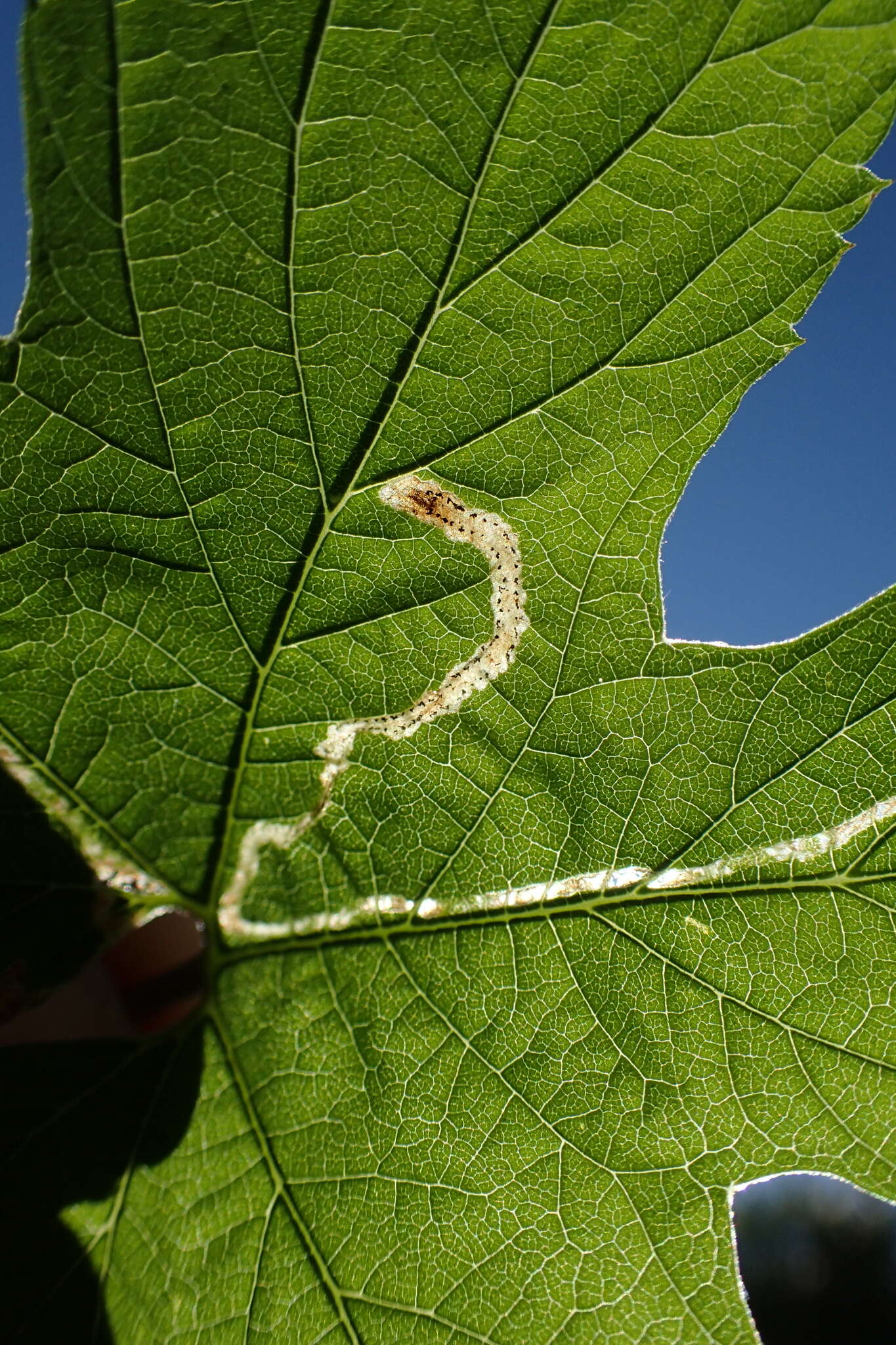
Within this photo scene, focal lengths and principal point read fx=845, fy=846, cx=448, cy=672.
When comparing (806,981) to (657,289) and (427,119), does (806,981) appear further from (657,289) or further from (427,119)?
(427,119)

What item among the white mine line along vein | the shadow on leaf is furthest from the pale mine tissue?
the shadow on leaf

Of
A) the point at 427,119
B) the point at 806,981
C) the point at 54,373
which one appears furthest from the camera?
the point at 806,981

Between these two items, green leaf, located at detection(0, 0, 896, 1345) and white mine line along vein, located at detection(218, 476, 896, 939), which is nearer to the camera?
green leaf, located at detection(0, 0, 896, 1345)

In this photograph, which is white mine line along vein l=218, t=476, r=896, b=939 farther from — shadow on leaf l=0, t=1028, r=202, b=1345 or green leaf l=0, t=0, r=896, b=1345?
shadow on leaf l=0, t=1028, r=202, b=1345

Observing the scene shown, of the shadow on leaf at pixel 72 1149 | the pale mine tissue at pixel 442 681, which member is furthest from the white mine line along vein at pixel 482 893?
the shadow on leaf at pixel 72 1149

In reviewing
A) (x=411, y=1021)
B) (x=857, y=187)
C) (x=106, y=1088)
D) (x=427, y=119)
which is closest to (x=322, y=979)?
(x=411, y=1021)

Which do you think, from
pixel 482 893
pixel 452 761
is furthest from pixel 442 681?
pixel 482 893

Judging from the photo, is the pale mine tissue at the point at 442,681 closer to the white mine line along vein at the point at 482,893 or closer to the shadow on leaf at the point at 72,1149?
the white mine line along vein at the point at 482,893
